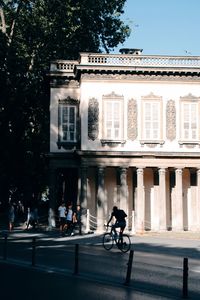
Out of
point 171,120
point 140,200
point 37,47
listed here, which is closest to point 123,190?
point 140,200

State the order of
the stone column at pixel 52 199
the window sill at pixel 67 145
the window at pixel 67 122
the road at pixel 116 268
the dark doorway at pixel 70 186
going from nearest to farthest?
1. the road at pixel 116 268
2. the stone column at pixel 52 199
3. the window sill at pixel 67 145
4. the window at pixel 67 122
5. the dark doorway at pixel 70 186

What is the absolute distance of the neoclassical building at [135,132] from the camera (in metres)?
31.8

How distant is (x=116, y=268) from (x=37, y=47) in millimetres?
28949

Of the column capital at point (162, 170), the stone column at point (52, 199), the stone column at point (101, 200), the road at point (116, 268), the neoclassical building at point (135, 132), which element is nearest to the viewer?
the road at point (116, 268)

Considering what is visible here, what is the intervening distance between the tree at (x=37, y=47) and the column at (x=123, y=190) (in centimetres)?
807

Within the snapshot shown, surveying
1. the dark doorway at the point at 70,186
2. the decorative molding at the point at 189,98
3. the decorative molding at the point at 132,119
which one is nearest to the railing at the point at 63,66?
the decorative molding at the point at 132,119

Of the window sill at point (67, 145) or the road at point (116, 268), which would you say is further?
the window sill at point (67, 145)

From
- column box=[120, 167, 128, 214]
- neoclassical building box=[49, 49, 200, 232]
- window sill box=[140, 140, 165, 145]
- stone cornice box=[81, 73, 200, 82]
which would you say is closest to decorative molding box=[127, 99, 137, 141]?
neoclassical building box=[49, 49, 200, 232]

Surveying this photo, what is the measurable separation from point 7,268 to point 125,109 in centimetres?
1973

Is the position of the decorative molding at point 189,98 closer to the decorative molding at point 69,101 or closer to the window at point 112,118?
the window at point 112,118

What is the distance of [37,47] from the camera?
40.6 meters

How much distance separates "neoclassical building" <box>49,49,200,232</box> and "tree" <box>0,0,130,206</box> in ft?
12.5

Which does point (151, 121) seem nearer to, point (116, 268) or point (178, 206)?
point (178, 206)

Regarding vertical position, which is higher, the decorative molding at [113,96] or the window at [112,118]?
the decorative molding at [113,96]
